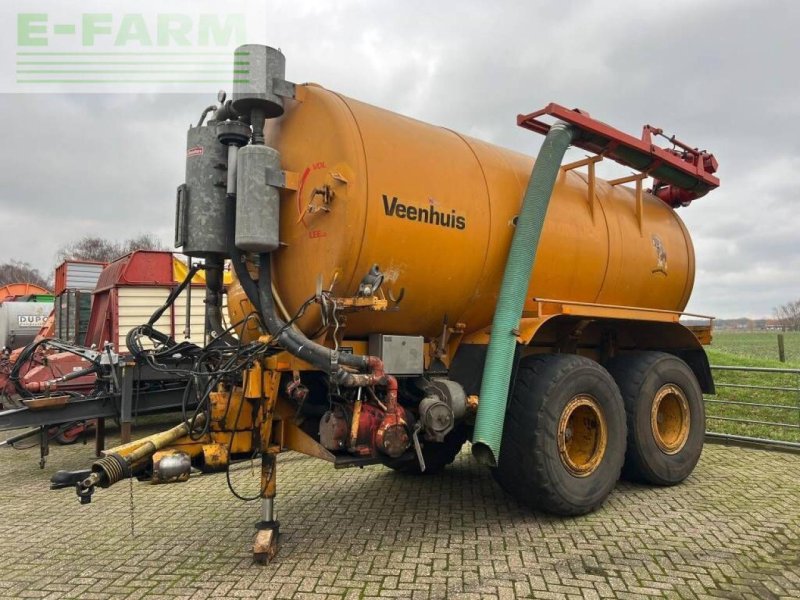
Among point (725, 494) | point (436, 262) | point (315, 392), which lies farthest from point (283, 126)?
point (725, 494)

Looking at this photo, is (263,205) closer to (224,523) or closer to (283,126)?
(283,126)

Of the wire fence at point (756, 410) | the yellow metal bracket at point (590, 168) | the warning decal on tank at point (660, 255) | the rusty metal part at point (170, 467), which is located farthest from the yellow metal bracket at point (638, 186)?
the rusty metal part at point (170, 467)

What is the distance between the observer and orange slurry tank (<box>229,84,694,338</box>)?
4.03 metres

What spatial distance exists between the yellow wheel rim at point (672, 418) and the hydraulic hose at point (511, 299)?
2269mm

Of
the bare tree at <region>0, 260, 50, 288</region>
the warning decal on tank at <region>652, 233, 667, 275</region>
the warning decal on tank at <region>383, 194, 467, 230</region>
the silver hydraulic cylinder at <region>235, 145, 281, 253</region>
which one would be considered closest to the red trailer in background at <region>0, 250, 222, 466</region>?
the silver hydraulic cylinder at <region>235, 145, 281, 253</region>

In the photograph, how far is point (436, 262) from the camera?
4418 mm

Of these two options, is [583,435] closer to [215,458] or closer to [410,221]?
[410,221]

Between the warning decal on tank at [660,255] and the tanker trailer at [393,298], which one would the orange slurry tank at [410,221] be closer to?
the tanker trailer at [393,298]

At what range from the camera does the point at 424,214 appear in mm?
4320

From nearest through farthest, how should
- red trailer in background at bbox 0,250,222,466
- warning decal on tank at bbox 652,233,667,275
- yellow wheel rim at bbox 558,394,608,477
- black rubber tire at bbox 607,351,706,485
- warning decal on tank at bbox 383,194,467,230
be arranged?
warning decal on tank at bbox 383,194,467,230 → yellow wheel rim at bbox 558,394,608,477 → black rubber tire at bbox 607,351,706,485 → warning decal on tank at bbox 652,233,667,275 → red trailer in background at bbox 0,250,222,466

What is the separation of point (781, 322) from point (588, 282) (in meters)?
72.0

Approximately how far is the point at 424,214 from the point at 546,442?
199cm

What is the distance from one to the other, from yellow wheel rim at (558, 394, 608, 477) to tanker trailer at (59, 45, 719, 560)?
2cm

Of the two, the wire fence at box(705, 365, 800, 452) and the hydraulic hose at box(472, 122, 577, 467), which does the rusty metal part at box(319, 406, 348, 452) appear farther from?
the wire fence at box(705, 365, 800, 452)
